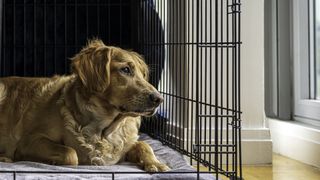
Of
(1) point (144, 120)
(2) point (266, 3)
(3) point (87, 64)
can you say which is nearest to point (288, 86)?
(2) point (266, 3)

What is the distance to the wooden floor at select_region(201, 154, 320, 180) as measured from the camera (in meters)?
2.11

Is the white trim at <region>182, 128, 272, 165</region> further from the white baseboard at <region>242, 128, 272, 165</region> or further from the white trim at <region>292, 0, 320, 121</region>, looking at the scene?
the white trim at <region>292, 0, 320, 121</region>

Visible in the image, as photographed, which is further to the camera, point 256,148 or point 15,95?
point 256,148

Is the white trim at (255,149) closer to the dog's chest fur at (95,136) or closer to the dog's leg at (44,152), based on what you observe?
the dog's chest fur at (95,136)

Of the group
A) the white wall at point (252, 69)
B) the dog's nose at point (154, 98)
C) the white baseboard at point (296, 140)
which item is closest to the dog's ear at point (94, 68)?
the dog's nose at point (154, 98)

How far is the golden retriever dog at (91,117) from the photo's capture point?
177cm

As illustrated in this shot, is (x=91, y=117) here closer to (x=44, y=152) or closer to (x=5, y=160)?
(x=44, y=152)

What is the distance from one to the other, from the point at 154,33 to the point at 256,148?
75 cm

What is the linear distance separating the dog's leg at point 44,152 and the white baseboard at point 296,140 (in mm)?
1173

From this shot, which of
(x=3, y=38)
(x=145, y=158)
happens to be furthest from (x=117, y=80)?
(x=3, y=38)

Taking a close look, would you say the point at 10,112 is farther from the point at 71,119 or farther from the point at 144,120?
the point at 144,120

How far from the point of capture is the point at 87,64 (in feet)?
5.93

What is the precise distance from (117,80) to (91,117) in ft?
0.57

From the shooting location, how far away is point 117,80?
179 centimetres
